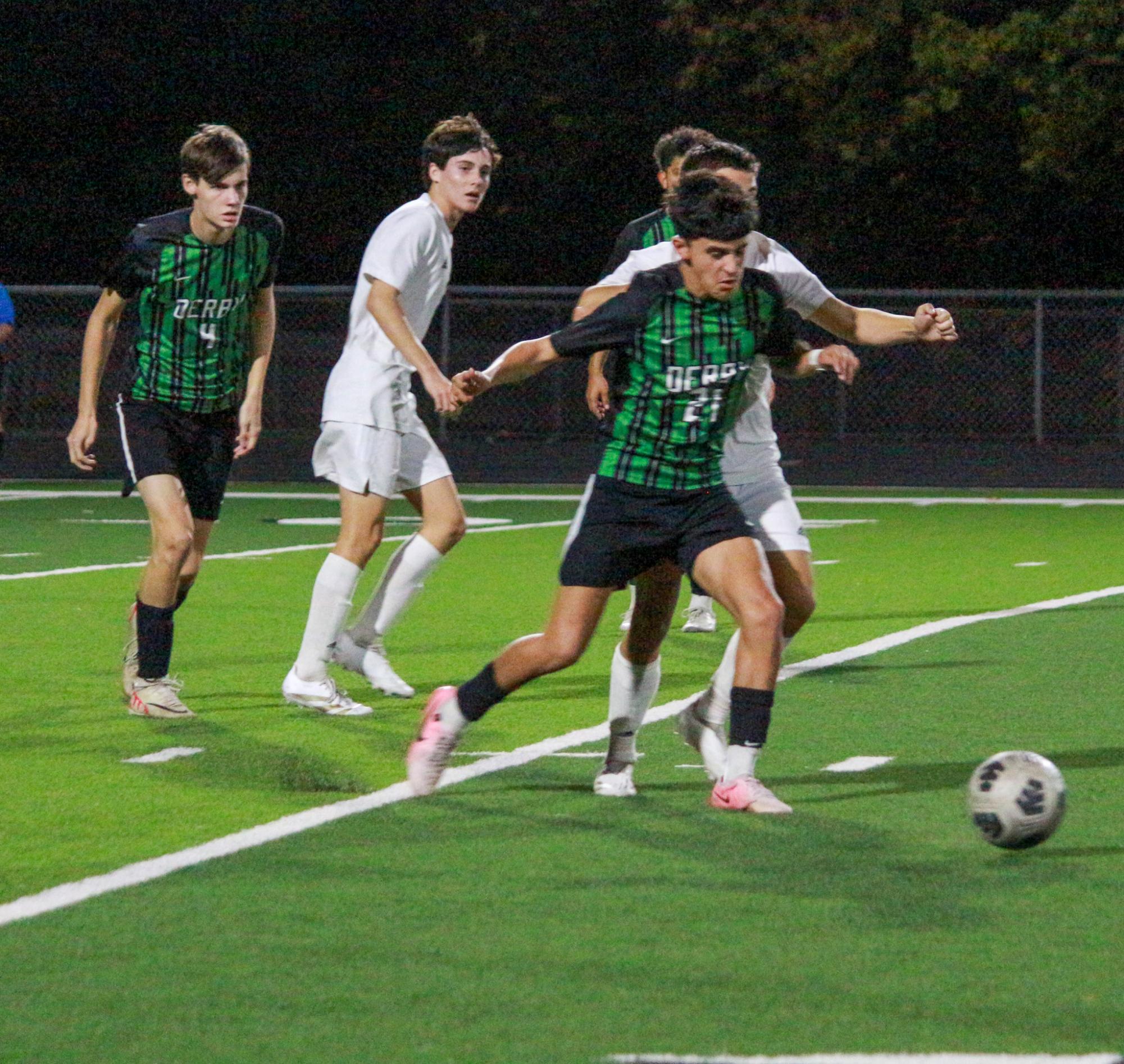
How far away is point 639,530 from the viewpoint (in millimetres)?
6402

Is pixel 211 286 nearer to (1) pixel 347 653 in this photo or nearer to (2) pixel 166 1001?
(1) pixel 347 653

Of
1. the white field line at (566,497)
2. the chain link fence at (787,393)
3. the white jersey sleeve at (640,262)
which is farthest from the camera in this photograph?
the chain link fence at (787,393)

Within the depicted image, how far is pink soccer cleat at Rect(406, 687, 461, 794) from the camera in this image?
21.7 feet

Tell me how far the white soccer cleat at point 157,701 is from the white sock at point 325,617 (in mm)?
447

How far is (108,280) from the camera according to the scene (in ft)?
27.6

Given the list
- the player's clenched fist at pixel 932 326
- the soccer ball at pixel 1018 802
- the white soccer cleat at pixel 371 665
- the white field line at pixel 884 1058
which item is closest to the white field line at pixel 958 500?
the white soccer cleat at pixel 371 665

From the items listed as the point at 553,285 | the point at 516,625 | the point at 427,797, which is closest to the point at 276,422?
the point at 553,285

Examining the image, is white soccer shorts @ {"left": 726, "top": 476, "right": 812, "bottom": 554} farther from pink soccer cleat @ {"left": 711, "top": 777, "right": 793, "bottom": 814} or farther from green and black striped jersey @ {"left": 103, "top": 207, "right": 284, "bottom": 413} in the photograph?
green and black striped jersey @ {"left": 103, "top": 207, "right": 284, "bottom": 413}

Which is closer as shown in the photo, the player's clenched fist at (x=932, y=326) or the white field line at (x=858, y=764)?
the player's clenched fist at (x=932, y=326)

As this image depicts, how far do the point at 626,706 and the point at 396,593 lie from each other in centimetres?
232

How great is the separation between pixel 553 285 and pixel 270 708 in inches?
1106

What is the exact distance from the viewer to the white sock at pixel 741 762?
6.44 meters

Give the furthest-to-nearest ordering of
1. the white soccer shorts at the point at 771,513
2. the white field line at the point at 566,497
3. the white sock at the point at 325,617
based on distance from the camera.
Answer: the white field line at the point at 566,497, the white sock at the point at 325,617, the white soccer shorts at the point at 771,513

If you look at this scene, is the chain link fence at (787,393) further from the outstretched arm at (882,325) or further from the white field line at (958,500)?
the outstretched arm at (882,325)
